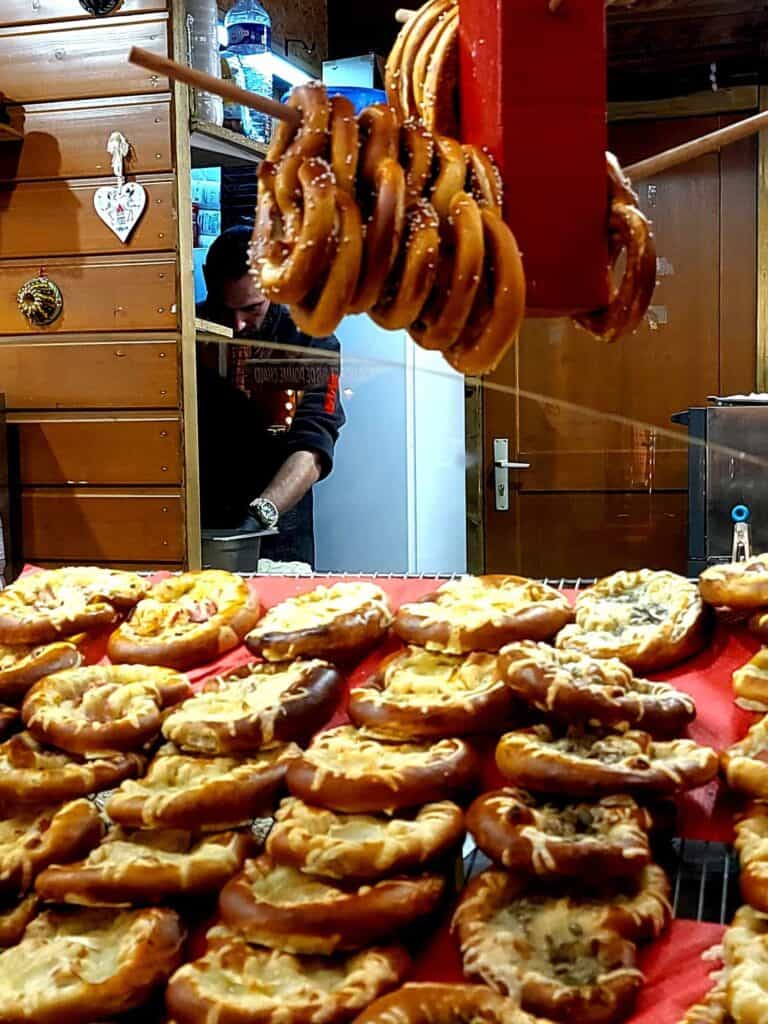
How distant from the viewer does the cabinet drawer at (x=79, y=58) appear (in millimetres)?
4129

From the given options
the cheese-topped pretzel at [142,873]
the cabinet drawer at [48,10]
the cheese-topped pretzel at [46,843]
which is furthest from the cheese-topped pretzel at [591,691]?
the cabinet drawer at [48,10]

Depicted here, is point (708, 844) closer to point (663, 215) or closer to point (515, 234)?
point (515, 234)

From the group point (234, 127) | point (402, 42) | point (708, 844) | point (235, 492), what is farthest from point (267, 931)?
point (234, 127)

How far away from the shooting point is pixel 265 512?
445 cm

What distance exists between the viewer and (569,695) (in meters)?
1.64

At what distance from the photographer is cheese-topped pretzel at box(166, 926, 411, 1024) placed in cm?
135

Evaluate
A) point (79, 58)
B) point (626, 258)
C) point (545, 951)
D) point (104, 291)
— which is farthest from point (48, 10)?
point (545, 951)

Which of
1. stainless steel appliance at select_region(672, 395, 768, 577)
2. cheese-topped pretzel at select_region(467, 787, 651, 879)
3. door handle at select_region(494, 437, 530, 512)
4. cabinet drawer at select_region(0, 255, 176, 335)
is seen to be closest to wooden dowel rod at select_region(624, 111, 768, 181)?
cheese-topped pretzel at select_region(467, 787, 651, 879)

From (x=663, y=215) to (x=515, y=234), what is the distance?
14.4 feet

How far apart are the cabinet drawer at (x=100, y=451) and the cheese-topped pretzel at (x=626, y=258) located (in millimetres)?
3047

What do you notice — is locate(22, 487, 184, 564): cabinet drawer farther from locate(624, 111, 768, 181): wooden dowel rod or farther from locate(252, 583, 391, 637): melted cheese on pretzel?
locate(624, 111, 768, 181): wooden dowel rod

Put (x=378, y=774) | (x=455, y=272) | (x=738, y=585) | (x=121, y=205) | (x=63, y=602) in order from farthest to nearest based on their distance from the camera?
(x=121, y=205), (x=63, y=602), (x=738, y=585), (x=378, y=774), (x=455, y=272)

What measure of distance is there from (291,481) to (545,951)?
10.4ft

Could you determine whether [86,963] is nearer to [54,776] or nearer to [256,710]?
[54,776]
